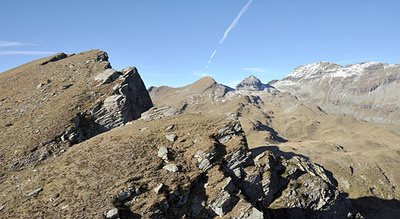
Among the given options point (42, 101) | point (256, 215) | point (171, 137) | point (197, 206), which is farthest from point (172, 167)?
point (42, 101)

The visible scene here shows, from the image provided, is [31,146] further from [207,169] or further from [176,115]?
[207,169]

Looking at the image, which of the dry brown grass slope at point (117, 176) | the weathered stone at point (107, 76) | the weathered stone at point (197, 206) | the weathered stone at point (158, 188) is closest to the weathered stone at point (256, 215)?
the dry brown grass slope at point (117, 176)

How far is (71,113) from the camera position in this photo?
39500 mm

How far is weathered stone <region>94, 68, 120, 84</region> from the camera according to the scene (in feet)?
162

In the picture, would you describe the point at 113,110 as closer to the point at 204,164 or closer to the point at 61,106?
the point at 61,106

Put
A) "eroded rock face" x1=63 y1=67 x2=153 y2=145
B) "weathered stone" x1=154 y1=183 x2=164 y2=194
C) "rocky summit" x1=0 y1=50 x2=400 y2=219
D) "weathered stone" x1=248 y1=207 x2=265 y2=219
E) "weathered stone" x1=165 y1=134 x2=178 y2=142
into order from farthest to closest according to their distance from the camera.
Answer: "eroded rock face" x1=63 y1=67 x2=153 y2=145
"weathered stone" x1=165 y1=134 x2=178 y2=142
"weathered stone" x1=248 y1=207 x2=265 y2=219
"weathered stone" x1=154 y1=183 x2=164 y2=194
"rocky summit" x1=0 y1=50 x2=400 y2=219

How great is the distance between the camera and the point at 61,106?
41.0 meters

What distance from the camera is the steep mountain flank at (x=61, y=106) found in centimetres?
3272

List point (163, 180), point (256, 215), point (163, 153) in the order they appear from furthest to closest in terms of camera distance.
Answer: point (163, 153), point (163, 180), point (256, 215)

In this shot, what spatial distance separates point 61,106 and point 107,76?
45.1 ft

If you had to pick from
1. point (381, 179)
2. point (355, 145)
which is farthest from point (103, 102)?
point (355, 145)

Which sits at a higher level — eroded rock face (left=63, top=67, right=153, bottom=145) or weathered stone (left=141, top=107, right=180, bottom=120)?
eroded rock face (left=63, top=67, right=153, bottom=145)

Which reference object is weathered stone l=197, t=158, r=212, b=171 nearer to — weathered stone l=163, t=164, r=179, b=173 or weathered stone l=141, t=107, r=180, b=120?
weathered stone l=163, t=164, r=179, b=173

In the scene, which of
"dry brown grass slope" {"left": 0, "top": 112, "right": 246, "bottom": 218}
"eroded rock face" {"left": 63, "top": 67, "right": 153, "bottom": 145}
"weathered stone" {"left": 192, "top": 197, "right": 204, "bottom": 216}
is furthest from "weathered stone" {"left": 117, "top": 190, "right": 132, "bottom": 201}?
"eroded rock face" {"left": 63, "top": 67, "right": 153, "bottom": 145}
